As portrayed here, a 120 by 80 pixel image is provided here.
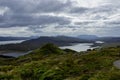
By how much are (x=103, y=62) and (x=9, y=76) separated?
19410mm

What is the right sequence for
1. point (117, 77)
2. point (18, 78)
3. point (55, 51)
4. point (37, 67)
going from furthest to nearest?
point (55, 51)
point (37, 67)
point (18, 78)
point (117, 77)

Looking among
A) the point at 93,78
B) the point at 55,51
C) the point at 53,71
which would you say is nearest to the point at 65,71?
the point at 53,71

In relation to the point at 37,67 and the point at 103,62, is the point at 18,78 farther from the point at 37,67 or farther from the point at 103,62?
the point at 103,62

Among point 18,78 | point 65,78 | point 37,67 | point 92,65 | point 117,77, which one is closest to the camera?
point 117,77

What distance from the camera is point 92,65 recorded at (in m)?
52.6

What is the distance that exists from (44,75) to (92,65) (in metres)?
10.9

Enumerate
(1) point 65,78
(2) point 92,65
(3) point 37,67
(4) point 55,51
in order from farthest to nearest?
(4) point 55,51
(3) point 37,67
(2) point 92,65
(1) point 65,78

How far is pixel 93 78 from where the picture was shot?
36.8 meters

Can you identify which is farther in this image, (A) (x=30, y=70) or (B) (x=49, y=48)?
(B) (x=49, y=48)

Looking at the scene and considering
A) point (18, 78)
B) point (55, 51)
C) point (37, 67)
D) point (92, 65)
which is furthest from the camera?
point (55, 51)

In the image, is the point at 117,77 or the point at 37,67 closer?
the point at 117,77

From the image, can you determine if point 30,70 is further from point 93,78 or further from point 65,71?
point 93,78

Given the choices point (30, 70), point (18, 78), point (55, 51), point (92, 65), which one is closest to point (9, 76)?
point (18, 78)

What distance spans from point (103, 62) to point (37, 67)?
14.2 meters
